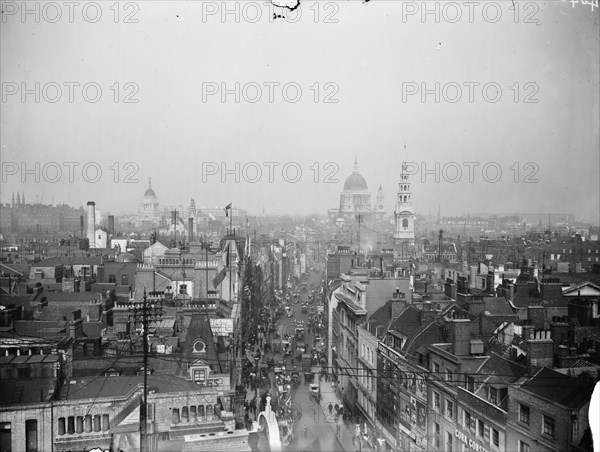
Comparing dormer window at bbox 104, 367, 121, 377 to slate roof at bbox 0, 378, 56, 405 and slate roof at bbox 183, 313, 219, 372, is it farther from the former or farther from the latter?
slate roof at bbox 183, 313, 219, 372

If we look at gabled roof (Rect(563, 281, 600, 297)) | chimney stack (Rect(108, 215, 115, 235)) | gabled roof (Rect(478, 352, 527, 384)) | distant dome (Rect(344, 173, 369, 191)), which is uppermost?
distant dome (Rect(344, 173, 369, 191))

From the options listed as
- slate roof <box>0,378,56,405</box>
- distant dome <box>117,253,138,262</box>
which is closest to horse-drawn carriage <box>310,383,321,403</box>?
slate roof <box>0,378,56,405</box>

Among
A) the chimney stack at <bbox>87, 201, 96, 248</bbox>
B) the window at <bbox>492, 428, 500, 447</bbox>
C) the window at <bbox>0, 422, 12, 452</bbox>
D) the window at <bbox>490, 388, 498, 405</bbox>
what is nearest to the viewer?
the window at <bbox>0, 422, 12, 452</bbox>

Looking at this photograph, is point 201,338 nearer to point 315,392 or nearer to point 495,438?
point 315,392

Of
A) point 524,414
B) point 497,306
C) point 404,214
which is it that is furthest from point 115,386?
point 404,214

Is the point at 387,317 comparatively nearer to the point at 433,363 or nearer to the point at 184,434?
the point at 433,363

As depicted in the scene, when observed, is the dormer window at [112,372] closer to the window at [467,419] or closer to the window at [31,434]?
the window at [31,434]

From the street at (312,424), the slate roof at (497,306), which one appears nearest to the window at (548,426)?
the street at (312,424)
